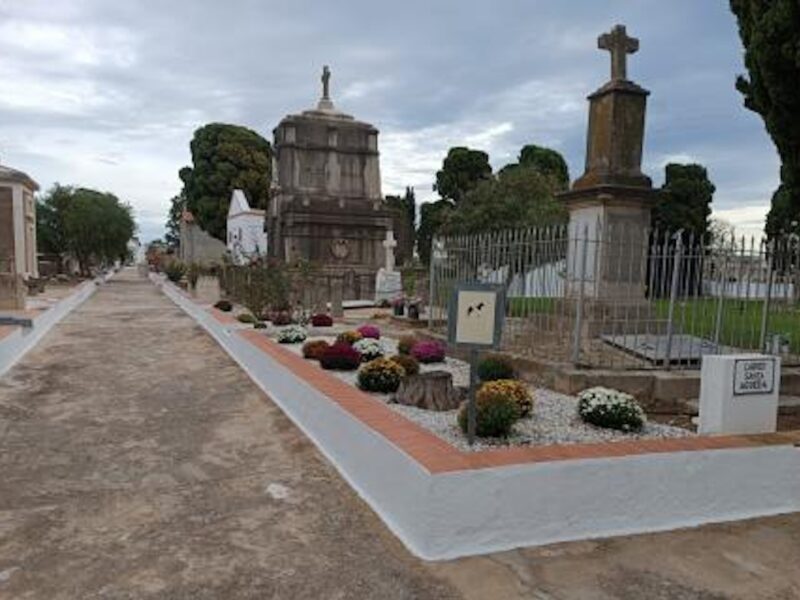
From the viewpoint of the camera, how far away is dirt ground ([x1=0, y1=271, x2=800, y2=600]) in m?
4.09

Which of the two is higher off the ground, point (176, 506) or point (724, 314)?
point (724, 314)

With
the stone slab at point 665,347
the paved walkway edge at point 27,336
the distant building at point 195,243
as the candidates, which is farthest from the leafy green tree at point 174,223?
the stone slab at point 665,347

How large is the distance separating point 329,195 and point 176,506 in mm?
26960

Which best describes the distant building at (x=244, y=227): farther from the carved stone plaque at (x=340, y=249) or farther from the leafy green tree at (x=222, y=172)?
the carved stone plaque at (x=340, y=249)

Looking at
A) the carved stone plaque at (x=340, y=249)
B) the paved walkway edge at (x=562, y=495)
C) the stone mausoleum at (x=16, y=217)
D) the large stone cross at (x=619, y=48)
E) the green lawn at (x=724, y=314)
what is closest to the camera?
the paved walkway edge at (x=562, y=495)

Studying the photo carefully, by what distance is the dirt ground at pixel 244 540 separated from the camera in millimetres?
4086

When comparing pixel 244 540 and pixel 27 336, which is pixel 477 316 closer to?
pixel 244 540

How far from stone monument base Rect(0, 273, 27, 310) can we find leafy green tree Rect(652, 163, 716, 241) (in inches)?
1246

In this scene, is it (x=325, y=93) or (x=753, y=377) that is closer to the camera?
(x=753, y=377)

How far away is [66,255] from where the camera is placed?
5091cm

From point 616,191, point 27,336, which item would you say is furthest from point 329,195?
point 616,191

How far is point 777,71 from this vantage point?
7977 mm

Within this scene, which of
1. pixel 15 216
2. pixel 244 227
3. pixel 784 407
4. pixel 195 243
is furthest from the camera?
pixel 195 243

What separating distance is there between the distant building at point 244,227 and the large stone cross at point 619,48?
2719 centimetres
